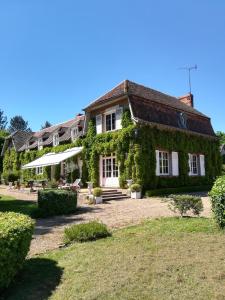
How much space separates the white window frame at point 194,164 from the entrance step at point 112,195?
9514 mm

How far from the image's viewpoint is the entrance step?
21016 mm

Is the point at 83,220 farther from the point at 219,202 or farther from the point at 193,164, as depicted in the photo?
the point at 193,164

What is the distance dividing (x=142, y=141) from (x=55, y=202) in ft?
33.7

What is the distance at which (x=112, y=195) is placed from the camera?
2180 cm

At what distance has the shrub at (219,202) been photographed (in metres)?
9.16

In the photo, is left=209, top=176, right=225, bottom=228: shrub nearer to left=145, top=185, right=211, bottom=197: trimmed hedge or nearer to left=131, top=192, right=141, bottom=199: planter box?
left=131, top=192, right=141, bottom=199: planter box

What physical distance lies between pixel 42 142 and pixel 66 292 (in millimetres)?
33526

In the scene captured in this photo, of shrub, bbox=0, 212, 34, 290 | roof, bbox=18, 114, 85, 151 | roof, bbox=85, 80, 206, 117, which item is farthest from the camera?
roof, bbox=18, 114, 85, 151

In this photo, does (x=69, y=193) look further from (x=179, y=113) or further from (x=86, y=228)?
(x=179, y=113)

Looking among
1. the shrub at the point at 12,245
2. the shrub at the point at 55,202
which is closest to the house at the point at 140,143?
the shrub at the point at 55,202

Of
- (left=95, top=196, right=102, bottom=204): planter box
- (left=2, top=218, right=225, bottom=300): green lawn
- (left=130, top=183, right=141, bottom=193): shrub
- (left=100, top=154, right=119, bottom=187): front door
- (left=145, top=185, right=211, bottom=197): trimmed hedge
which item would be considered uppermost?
(left=100, top=154, right=119, bottom=187): front door

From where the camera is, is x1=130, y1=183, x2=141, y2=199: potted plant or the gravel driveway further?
x1=130, y1=183, x2=141, y2=199: potted plant

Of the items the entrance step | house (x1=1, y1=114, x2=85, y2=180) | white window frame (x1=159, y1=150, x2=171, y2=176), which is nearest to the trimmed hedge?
white window frame (x1=159, y1=150, x2=171, y2=176)

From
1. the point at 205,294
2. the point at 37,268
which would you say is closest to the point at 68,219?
the point at 37,268
